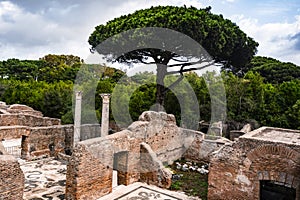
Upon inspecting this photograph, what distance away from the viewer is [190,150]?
639 inches

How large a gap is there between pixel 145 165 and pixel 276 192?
16.8 feet

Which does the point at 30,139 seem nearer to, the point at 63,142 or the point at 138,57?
the point at 63,142

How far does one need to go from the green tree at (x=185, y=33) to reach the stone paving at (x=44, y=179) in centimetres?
A: 916

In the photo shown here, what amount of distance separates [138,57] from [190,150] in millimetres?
7714

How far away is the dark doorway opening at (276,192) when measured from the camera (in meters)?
10.4

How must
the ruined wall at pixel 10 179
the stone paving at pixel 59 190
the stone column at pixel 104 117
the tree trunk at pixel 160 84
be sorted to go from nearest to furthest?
1. the ruined wall at pixel 10 179
2. the stone paving at pixel 59 190
3. the stone column at pixel 104 117
4. the tree trunk at pixel 160 84

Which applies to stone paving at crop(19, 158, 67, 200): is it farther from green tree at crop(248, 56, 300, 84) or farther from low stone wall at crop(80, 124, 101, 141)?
green tree at crop(248, 56, 300, 84)

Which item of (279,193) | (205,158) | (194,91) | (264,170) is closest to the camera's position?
Result: (264,170)

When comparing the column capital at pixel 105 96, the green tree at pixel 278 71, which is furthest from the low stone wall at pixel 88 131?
the green tree at pixel 278 71

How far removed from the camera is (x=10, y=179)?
6.06 m

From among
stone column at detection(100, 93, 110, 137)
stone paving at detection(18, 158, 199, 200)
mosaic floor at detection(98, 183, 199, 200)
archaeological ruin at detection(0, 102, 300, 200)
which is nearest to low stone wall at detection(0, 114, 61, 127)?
archaeological ruin at detection(0, 102, 300, 200)

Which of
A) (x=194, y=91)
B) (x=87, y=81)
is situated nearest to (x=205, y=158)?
(x=194, y=91)

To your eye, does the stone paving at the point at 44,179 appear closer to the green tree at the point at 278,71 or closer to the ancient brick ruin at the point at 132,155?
the ancient brick ruin at the point at 132,155

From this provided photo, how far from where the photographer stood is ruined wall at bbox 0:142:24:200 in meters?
5.92
